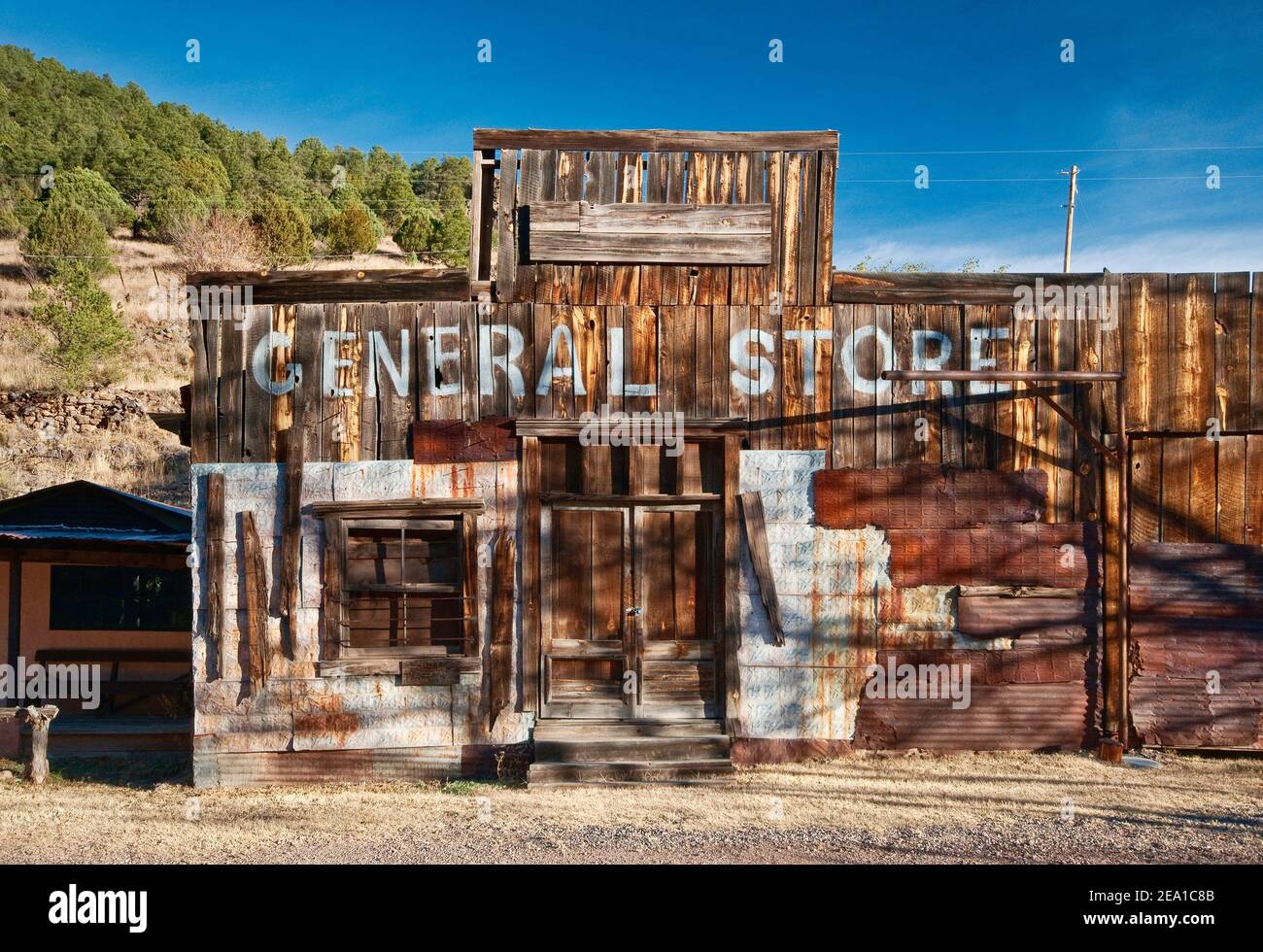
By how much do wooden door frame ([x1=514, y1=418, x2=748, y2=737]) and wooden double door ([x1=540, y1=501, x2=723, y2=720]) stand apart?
0.29ft

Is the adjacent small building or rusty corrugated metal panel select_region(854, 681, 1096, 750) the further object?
the adjacent small building

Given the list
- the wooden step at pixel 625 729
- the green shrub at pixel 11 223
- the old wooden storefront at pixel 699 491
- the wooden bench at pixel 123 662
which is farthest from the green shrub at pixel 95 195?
the wooden step at pixel 625 729

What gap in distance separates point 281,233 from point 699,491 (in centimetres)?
3152

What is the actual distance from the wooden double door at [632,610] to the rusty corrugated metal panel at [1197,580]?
381cm

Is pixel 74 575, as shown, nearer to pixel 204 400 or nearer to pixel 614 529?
pixel 204 400

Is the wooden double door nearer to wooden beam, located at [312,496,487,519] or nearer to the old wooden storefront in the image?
the old wooden storefront

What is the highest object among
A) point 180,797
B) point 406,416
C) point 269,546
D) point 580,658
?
point 406,416

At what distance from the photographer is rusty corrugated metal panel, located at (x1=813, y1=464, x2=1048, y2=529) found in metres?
8.34

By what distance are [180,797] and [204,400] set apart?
336 cm

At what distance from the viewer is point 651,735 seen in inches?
317

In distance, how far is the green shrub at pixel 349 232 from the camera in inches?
1407

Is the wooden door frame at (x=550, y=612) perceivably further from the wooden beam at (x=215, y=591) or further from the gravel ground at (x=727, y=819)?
the wooden beam at (x=215, y=591)

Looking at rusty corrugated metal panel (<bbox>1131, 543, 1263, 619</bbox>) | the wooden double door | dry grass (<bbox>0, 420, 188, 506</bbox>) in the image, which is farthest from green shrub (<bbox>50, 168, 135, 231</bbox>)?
rusty corrugated metal panel (<bbox>1131, 543, 1263, 619</bbox>)

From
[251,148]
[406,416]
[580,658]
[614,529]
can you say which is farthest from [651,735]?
[251,148]
